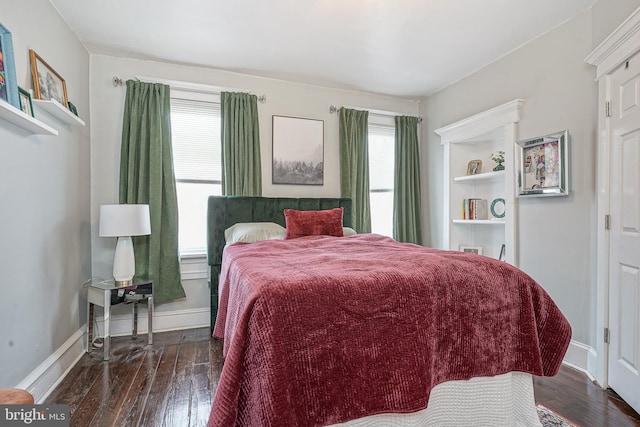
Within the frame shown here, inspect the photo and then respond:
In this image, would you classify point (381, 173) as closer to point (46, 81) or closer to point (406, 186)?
point (406, 186)

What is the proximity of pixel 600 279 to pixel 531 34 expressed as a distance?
2064mm

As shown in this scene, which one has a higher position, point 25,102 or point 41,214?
point 25,102

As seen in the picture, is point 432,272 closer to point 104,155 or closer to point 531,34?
point 531,34

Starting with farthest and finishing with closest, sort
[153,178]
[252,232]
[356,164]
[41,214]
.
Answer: [356,164]
[153,178]
[252,232]
[41,214]

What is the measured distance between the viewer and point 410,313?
1.29 meters

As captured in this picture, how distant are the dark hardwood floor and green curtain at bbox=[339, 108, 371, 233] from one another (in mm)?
2132

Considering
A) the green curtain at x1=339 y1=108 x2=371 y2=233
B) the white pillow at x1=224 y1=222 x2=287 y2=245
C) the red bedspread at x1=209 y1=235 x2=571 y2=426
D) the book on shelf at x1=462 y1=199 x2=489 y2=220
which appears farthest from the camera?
the green curtain at x1=339 y1=108 x2=371 y2=233

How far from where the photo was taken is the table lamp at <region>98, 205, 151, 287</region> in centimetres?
247

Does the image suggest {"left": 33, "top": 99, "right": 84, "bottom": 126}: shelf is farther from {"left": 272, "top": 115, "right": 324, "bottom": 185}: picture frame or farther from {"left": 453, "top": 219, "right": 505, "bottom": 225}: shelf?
{"left": 453, "top": 219, "right": 505, "bottom": 225}: shelf

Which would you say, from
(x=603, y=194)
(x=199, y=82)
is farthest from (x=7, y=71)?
(x=603, y=194)

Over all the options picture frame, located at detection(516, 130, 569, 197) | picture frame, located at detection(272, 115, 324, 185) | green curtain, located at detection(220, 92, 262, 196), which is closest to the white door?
picture frame, located at detection(516, 130, 569, 197)

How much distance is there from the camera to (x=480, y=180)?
363 centimetres

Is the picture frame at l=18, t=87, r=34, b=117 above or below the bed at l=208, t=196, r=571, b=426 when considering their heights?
above

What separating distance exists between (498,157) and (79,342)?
14.2ft
